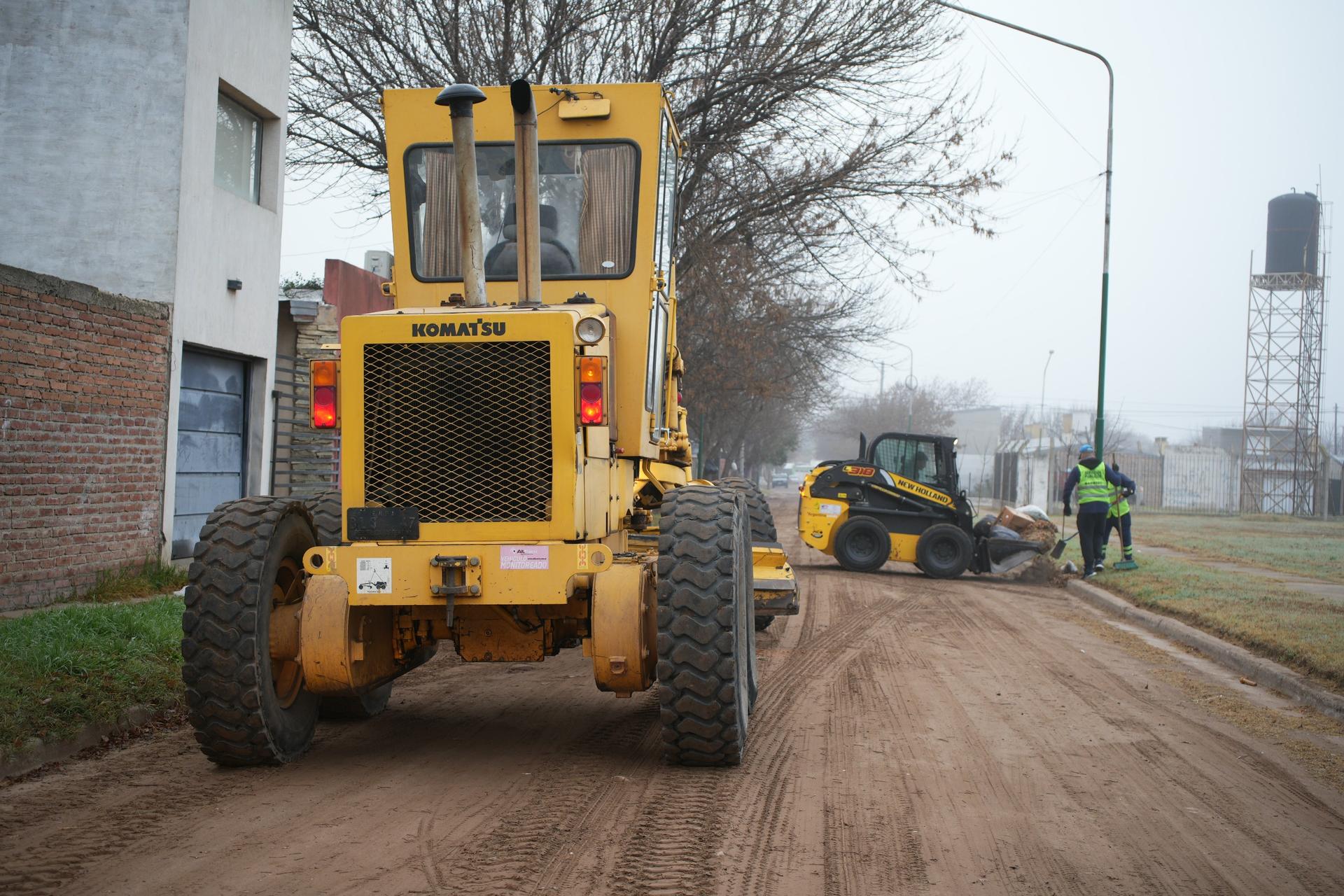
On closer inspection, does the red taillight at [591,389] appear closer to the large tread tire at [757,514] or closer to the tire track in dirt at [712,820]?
the tire track in dirt at [712,820]

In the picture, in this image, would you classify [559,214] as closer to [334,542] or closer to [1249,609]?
[334,542]

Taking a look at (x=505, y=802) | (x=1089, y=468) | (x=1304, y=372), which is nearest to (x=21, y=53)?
(x=505, y=802)

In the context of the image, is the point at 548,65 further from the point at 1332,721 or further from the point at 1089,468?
the point at 1332,721

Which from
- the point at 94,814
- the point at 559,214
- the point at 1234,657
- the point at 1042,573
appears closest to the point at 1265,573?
the point at 1042,573

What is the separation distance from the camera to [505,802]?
5336 millimetres

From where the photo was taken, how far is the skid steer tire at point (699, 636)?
568 cm

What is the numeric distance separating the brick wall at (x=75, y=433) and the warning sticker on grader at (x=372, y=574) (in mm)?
5516

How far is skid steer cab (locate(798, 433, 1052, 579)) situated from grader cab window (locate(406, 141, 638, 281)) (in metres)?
11.4

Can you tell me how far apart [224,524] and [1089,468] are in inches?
566

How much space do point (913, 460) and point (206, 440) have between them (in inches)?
389

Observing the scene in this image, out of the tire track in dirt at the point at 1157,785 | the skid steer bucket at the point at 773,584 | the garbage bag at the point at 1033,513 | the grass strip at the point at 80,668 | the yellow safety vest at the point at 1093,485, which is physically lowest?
the tire track in dirt at the point at 1157,785

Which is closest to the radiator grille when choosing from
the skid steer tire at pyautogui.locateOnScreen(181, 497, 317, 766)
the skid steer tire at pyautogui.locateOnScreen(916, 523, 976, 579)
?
the skid steer tire at pyautogui.locateOnScreen(181, 497, 317, 766)

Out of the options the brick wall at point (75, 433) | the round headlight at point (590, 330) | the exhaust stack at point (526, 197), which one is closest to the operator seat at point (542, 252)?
the exhaust stack at point (526, 197)

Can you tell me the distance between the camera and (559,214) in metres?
6.80
